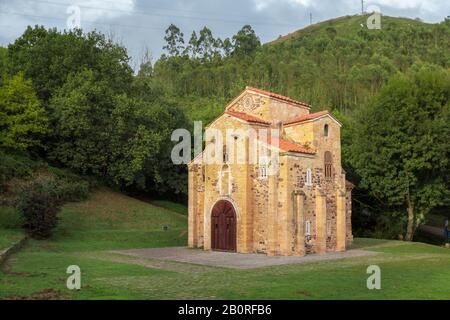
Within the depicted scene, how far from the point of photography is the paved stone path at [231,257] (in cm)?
2209

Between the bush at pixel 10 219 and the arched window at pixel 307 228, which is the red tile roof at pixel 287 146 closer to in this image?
the arched window at pixel 307 228

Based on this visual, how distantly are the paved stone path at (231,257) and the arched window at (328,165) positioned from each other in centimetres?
465

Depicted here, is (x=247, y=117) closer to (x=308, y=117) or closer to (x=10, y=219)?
(x=308, y=117)

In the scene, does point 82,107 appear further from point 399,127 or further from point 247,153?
point 399,127

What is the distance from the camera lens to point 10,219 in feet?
107

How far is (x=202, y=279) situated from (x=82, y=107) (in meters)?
30.7

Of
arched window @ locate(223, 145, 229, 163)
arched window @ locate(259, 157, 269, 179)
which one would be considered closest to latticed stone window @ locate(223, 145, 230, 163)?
arched window @ locate(223, 145, 229, 163)

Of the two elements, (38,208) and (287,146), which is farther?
(38,208)

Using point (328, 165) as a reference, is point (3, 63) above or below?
above

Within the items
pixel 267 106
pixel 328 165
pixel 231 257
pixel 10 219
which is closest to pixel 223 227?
pixel 231 257

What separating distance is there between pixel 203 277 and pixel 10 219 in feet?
66.9

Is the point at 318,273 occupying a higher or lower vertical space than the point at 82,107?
lower

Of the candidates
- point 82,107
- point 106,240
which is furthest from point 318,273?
point 82,107
